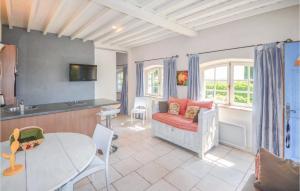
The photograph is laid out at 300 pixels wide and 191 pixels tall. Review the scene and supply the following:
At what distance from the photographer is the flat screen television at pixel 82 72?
15.2 ft

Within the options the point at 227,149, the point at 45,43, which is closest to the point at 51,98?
the point at 45,43

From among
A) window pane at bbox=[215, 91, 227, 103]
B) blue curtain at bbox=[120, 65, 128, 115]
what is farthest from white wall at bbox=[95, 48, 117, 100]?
window pane at bbox=[215, 91, 227, 103]

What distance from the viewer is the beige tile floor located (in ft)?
7.02

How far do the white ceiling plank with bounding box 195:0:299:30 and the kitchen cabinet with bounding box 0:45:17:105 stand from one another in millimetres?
3920

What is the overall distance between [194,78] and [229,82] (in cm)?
76

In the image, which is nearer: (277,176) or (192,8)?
(277,176)

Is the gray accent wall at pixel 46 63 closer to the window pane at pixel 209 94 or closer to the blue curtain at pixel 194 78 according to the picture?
the blue curtain at pixel 194 78

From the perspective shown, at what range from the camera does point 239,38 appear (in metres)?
3.15

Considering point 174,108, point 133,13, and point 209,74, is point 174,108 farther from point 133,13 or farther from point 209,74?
point 133,13

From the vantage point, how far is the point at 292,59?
7.61 ft

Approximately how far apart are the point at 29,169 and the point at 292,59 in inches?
132

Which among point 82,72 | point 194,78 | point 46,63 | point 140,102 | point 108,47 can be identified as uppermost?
point 108,47

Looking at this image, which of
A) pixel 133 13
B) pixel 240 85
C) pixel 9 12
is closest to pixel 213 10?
pixel 133 13

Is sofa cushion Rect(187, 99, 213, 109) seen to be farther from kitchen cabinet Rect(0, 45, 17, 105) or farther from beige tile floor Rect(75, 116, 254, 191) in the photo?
kitchen cabinet Rect(0, 45, 17, 105)
